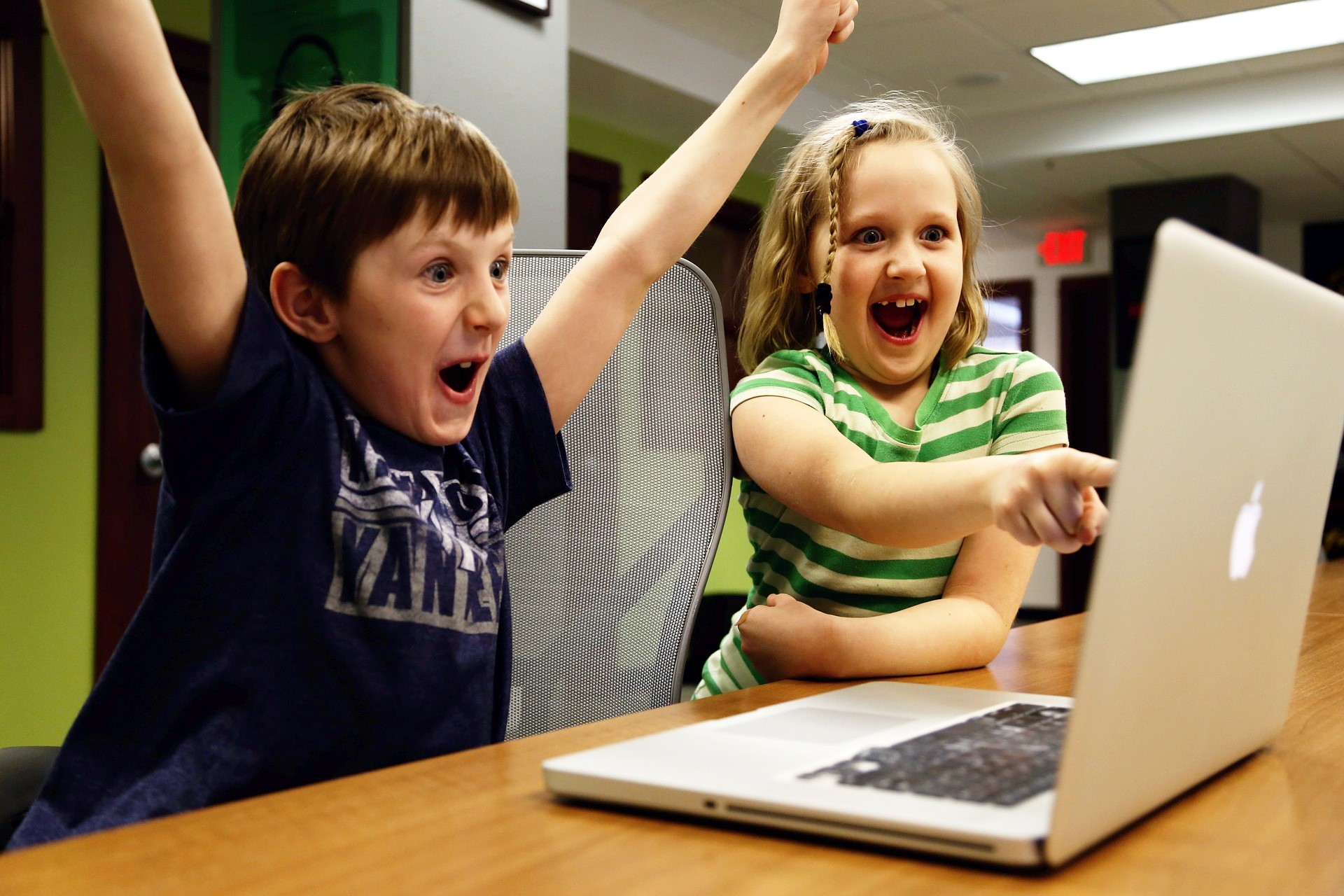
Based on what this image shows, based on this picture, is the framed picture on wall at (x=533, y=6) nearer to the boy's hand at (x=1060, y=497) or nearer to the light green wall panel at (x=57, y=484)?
the boy's hand at (x=1060, y=497)

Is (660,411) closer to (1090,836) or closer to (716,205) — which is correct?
(716,205)

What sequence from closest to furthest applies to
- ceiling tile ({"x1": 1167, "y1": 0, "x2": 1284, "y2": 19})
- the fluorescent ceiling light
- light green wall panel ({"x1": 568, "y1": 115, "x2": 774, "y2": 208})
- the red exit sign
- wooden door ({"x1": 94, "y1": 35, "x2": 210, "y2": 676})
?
wooden door ({"x1": 94, "y1": 35, "x2": 210, "y2": 676}) → ceiling tile ({"x1": 1167, "y1": 0, "x2": 1284, "y2": 19}) → the fluorescent ceiling light → light green wall panel ({"x1": 568, "y1": 115, "x2": 774, "y2": 208}) → the red exit sign

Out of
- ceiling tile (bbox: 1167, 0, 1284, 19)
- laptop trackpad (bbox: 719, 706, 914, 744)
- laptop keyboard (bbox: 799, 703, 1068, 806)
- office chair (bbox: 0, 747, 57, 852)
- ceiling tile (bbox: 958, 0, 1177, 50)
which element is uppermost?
ceiling tile (bbox: 1167, 0, 1284, 19)

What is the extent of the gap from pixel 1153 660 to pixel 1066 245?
24.9ft

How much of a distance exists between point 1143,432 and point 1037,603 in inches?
311

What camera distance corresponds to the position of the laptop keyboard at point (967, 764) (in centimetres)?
48

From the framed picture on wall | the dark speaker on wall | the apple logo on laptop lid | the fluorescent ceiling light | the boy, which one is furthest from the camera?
the dark speaker on wall

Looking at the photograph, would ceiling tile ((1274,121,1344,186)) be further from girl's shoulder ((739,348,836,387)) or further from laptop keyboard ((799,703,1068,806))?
laptop keyboard ((799,703,1068,806))

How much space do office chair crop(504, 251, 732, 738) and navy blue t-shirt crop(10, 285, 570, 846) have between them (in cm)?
29

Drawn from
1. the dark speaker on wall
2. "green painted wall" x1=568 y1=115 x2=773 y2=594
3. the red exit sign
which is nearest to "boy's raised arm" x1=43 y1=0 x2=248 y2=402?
"green painted wall" x1=568 y1=115 x2=773 y2=594

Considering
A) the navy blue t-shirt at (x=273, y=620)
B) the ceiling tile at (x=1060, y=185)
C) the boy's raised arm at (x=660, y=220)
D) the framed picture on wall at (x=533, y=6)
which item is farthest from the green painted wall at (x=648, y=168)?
the navy blue t-shirt at (x=273, y=620)

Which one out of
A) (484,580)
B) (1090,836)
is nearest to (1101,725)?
(1090,836)

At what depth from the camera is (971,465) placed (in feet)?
2.43

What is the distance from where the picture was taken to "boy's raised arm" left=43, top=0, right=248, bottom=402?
58 cm
